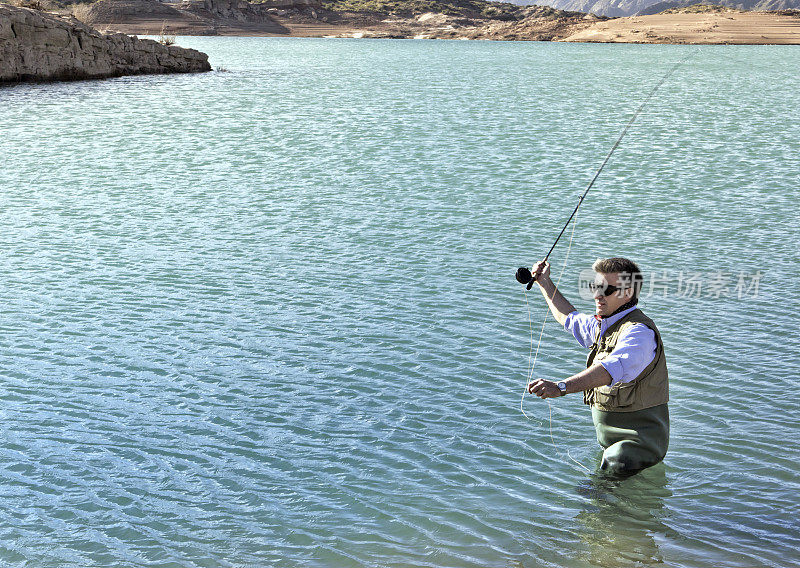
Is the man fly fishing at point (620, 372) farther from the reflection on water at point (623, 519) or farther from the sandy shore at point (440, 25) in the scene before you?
the sandy shore at point (440, 25)

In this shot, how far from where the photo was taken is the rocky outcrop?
39.4 meters

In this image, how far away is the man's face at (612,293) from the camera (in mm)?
5980

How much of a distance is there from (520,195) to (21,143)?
14.0 m

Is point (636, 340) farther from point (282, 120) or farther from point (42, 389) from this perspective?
point (282, 120)

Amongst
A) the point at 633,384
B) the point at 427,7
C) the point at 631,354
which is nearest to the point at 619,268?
the point at 631,354

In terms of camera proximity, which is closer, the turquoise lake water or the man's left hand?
the man's left hand

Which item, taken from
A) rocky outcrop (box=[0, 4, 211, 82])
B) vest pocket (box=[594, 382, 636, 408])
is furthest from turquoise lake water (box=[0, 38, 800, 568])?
rocky outcrop (box=[0, 4, 211, 82])

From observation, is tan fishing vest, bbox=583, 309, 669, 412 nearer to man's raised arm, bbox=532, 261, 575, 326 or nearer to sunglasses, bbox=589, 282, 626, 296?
sunglasses, bbox=589, 282, 626, 296

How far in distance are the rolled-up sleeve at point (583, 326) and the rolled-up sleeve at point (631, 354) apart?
1.35ft

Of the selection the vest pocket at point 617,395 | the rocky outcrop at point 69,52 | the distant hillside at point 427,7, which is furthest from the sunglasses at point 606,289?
the distant hillside at point 427,7

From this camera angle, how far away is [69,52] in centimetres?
4291

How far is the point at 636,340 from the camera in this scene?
5.91 metres

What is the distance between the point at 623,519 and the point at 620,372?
1331 mm

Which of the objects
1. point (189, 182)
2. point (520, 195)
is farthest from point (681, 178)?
point (189, 182)
